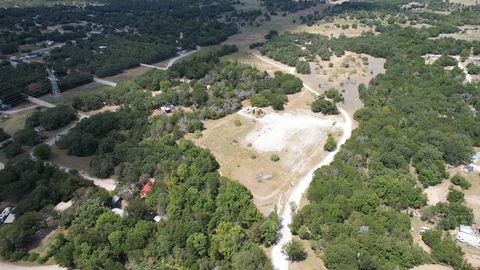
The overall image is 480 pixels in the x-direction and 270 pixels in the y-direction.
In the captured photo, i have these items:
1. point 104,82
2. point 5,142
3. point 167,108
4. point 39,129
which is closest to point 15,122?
point 39,129

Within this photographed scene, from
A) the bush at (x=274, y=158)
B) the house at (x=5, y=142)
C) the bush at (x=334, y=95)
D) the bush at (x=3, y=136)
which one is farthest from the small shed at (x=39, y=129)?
the bush at (x=334, y=95)

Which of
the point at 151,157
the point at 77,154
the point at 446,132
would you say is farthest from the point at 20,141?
the point at 446,132

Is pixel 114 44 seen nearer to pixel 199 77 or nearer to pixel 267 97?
pixel 199 77

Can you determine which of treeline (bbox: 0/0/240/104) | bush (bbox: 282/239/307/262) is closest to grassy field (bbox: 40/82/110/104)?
treeline (bbox: 0/0/240/104)

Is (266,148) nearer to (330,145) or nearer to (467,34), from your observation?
(330,145)

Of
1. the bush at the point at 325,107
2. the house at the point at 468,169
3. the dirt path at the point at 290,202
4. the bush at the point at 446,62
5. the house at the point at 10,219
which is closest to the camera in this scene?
the dirt path at the point at 290,202

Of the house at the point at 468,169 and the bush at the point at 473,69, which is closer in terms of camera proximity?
the house at the point at 468,169

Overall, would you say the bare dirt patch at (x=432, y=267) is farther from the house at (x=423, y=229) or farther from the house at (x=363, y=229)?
the house at (x=363, y=229)
